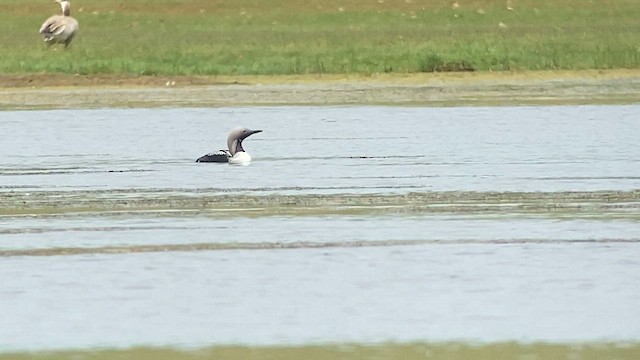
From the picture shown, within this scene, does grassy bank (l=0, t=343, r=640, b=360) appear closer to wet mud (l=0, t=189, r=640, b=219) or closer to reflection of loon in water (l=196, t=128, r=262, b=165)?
wet mud (l=0, t=189, r=640, b=219)

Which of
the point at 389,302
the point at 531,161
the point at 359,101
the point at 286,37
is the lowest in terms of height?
the point at 389,302

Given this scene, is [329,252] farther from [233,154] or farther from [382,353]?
[233,154]

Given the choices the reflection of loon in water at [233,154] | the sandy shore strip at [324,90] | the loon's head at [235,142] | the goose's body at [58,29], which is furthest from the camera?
the goose's body at [58,29]

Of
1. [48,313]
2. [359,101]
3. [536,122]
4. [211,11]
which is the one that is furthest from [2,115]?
[211,11]

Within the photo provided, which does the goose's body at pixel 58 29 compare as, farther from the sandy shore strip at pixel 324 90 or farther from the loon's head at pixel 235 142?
the loon's head at pixel 235 142

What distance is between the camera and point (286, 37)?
39.1 m

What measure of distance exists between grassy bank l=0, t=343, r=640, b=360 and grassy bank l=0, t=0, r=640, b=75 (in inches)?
895

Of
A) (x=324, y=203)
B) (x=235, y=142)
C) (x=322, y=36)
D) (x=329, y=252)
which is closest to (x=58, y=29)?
(x=322, y=36)

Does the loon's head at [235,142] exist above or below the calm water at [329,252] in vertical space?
above

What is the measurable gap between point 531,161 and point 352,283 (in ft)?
24.8

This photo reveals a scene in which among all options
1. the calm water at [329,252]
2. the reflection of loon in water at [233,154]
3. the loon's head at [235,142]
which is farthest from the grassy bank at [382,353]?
the loon's head at [235,142]

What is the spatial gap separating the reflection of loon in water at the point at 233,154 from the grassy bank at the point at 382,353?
30.4ft

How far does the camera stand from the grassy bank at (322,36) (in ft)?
107

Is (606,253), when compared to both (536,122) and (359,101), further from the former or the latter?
(359,101)
